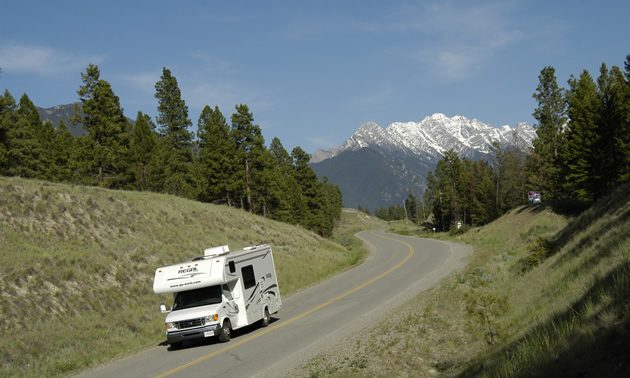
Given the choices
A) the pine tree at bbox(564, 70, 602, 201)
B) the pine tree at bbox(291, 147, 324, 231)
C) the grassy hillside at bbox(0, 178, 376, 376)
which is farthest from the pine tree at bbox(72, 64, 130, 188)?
the pine tree at bbox(564, 70, 602, 201)

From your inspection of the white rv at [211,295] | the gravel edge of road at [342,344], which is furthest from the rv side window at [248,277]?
the gravel edge of road at [342,344]

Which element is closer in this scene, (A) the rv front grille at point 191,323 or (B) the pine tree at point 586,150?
(A) the rv front grille at point 191,323

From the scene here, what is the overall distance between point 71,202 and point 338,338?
71.7 feet

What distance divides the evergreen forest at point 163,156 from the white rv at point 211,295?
29.8 metres

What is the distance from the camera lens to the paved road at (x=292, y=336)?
12.1 metres

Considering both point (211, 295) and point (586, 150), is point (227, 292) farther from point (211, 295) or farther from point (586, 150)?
point (586, 150)

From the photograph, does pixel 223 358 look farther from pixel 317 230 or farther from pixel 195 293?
pixel 317 230

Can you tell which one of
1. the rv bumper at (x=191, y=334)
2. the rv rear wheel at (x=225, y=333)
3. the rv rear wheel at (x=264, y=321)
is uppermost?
the rv bumper at (x=191, y=334)

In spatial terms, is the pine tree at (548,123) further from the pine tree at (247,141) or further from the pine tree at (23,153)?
the pine tree at (23,153)

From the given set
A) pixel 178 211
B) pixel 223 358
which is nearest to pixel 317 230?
pixel 178 211

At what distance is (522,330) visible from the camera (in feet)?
32.2

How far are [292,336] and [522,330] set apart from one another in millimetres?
7726

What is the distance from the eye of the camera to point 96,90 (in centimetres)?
4319

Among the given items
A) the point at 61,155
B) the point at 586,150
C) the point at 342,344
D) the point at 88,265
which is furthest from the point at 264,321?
the point at 61,155
